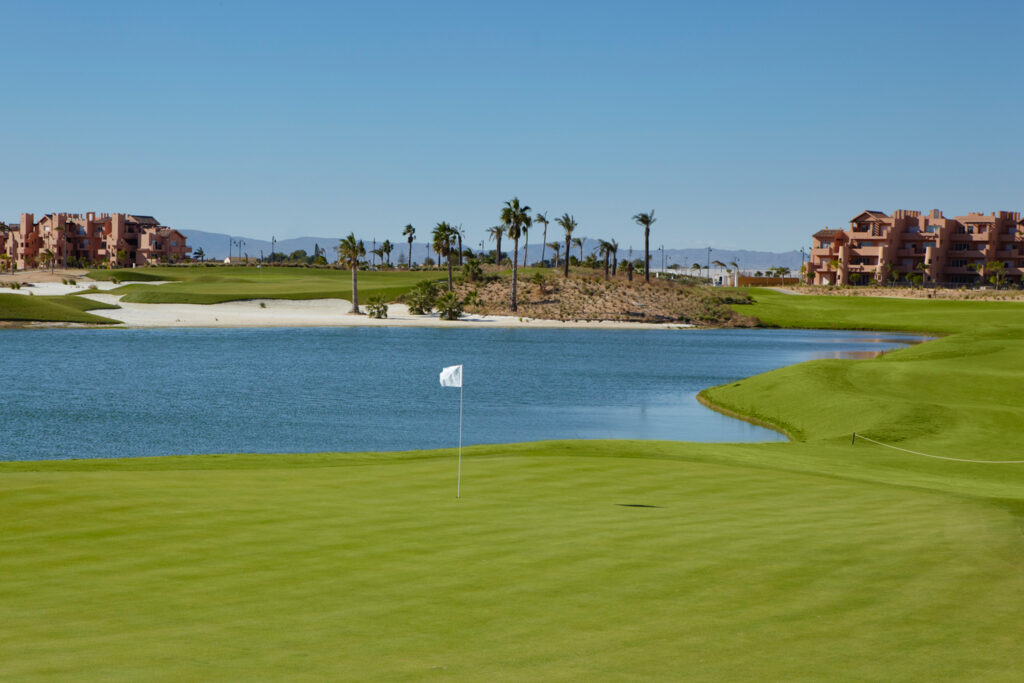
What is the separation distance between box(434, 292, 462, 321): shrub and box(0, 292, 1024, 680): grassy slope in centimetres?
12286

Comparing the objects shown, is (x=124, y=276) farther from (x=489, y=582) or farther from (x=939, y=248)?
(x=489, y=582)

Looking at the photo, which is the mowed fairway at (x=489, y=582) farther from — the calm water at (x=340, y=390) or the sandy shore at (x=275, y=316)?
the sandy shore at (x=275, y=316)

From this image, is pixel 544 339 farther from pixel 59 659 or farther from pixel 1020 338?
pixel 59 659

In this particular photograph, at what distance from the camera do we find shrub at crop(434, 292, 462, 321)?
146750 mm

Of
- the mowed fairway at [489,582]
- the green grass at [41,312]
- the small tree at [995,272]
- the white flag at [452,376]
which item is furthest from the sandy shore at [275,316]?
the mowed fairway at [489,582]

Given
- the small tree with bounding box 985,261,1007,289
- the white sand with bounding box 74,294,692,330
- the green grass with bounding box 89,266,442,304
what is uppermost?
the small tree with bounding box 985,261,1007,289

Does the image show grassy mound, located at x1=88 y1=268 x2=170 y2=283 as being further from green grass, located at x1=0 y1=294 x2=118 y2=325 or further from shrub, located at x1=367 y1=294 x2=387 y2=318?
shrub, located at x1=367 y1=294 x2=387 y2=318

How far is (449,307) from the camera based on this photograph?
482ft

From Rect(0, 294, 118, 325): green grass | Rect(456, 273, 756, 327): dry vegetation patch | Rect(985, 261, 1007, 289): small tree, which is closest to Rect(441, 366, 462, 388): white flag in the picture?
Rect(0, 294, 118, 325): green grass

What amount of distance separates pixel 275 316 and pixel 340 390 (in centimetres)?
8691

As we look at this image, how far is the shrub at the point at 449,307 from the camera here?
147 meters

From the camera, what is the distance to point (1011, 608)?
12.1m

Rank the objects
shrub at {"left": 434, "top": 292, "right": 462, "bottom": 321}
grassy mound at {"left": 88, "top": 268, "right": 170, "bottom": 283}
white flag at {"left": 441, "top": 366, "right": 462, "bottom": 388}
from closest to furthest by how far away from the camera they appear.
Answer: white flag at {"left": 441, "top": 366, "right": 462, "bottom": 388} < shrub at {"left": 434, "top": 292, "right": 462, "bottom": 321} < grassy mound at {"left": 88, "top": 268, "right": 170, "bottom": 283}

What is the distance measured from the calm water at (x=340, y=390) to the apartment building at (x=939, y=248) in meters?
87.4
